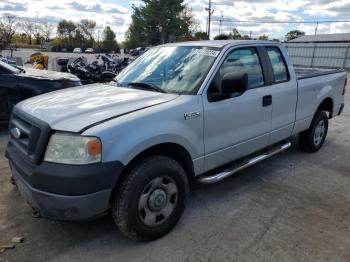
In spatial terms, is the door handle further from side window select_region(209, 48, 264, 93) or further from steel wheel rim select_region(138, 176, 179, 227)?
steel wheel rim select_region(138, 176, 179, 227)

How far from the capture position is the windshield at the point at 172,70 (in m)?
3.51

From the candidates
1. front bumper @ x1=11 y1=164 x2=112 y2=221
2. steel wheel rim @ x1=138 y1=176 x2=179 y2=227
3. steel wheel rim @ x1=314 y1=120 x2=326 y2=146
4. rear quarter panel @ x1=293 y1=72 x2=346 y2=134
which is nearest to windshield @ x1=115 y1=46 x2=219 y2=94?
steel wheel rim @ x1=138 y1=176 x2=179 y2=227

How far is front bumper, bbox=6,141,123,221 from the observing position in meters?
2.55

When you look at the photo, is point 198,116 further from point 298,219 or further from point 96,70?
point 96,70

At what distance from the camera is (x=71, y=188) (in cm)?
255

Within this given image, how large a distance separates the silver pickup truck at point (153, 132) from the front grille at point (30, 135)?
0.01m

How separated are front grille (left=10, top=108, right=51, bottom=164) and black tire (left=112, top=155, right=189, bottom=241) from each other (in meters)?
0.71

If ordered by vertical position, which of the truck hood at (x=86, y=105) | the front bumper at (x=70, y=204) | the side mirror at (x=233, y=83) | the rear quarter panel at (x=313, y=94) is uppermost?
the side mirror at (x=233, y=83)

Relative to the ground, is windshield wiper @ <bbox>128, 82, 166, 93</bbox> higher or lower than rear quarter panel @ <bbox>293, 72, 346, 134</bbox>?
higher

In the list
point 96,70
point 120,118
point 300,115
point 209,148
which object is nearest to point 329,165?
point 300,115

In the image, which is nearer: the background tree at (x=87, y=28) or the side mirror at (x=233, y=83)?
the side mirror at (x=233, y=83)

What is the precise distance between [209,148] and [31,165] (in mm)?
1730

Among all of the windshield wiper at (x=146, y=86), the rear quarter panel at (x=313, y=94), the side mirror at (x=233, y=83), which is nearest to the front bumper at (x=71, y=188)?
the windshield wiper at (x=146, y=86)

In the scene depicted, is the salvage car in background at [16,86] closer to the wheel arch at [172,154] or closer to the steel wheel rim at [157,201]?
the wheel arch at [172,154]
